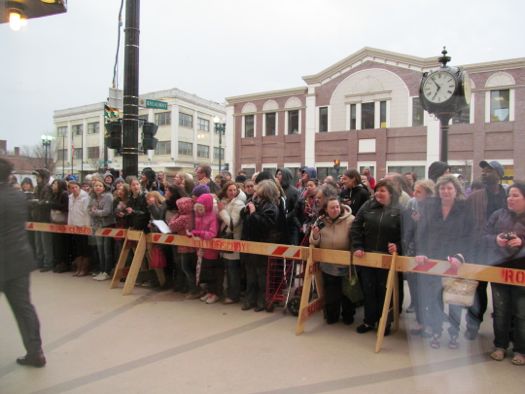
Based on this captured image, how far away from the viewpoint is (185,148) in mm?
56344

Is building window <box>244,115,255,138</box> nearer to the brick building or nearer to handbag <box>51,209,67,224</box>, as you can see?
the brick building

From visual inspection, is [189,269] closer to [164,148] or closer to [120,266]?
[120,266]

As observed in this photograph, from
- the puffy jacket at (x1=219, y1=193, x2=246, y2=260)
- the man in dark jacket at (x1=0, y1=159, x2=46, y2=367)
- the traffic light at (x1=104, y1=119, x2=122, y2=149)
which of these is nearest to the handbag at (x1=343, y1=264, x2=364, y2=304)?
the puffy jacket at (x1=219, y1=193, x2=246, y2=260)

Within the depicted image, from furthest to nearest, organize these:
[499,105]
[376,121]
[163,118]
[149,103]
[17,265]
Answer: [163,118], [376,121], [499,105], [149,103], [17,265]

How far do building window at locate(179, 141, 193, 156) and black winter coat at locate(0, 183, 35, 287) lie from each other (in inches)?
2068

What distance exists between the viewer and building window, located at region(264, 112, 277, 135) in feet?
118

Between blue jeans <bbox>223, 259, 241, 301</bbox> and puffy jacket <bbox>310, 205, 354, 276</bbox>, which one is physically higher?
puffy jacket <bbox>310, 205, 354, 276</bbox>

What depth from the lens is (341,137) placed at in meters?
32.6

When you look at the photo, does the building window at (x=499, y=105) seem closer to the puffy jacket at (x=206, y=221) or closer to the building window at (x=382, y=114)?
the building window at (x=382, y=114)

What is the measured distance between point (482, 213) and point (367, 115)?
28.2 metres

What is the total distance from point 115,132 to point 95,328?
475 cm

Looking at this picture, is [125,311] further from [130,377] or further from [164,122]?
[164,122]

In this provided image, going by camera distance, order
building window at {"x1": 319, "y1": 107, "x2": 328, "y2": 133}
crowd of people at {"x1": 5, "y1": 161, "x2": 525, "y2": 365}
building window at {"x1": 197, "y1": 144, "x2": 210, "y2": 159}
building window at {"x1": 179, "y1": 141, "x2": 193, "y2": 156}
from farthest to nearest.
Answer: building window at {"x1": 197, "y1": 144, "x2": 210, "y2": 159}
building window at {"x1": 179, "y1": 141, "x2": 193, "y2": 156}
building window at {"x1": 319, "y1": 107, "x2": 328, "y2": 133}
crowd of people at {"x1": 5, "y1": 161, "x2": 525, "y2": 365}

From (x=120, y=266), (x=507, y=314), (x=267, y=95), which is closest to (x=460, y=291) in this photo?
(x=507, y=314)
